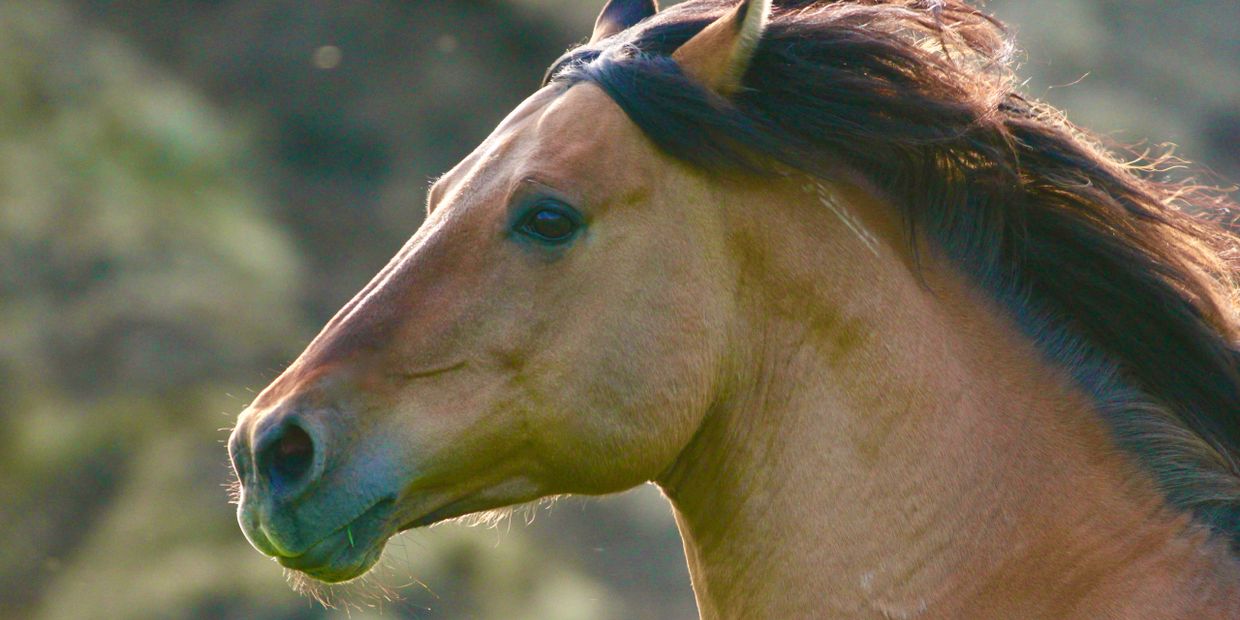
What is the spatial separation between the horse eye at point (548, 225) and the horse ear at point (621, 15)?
0.81 meters

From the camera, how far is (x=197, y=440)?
804 cm

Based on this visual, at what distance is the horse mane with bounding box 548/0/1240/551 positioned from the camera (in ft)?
7.46

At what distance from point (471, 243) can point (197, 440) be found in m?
6.39

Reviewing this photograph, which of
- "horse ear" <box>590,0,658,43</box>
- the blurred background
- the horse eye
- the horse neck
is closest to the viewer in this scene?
the horse neck

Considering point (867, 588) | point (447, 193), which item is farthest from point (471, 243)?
point (867, 588)

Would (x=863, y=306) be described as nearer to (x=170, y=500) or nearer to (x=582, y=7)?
(x=170, y=500)

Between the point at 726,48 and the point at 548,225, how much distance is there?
1.63 feet

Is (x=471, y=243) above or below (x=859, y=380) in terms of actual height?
below

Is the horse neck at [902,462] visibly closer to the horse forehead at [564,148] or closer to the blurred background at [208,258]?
the horse forehead at [564,148]

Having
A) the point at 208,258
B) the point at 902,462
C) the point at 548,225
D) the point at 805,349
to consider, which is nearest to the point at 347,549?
the point at 548,225

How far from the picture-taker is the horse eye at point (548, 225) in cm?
225

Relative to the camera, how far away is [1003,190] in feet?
7.63

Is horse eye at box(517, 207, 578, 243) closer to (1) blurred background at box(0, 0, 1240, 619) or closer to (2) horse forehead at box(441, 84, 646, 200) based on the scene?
(2) horse forehead at box(441, 84, 646, 200)

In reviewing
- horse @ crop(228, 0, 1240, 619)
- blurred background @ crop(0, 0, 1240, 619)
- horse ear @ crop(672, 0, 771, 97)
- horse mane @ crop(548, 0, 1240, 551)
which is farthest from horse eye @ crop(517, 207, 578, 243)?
blurred background @ crop(0, 0, 1240, 619)
